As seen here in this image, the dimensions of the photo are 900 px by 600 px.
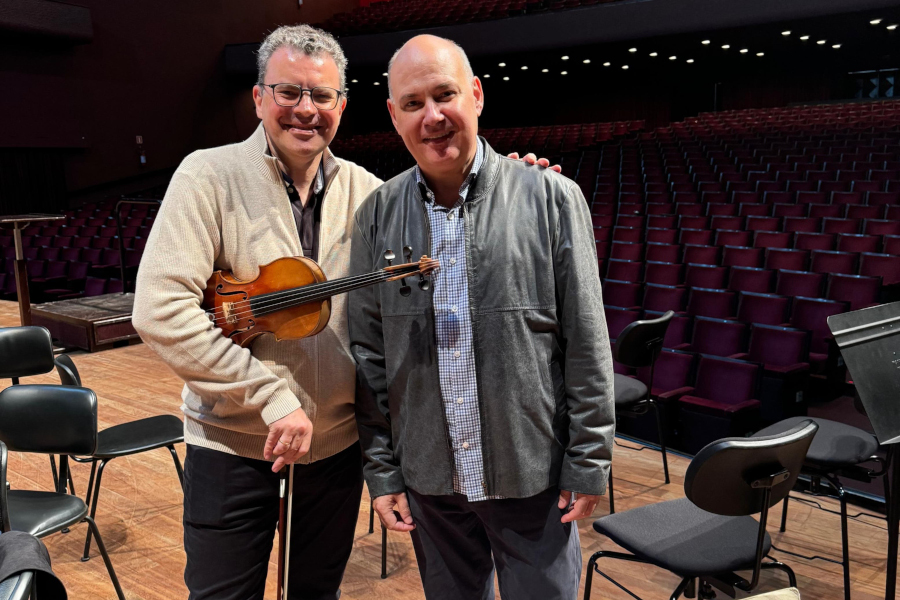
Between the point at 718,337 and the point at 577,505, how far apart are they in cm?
261

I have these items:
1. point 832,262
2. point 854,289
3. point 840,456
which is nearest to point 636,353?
point 840,456

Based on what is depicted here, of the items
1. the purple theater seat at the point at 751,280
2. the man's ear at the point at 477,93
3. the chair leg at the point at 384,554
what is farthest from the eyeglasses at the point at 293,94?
the purple theater seat at the point at 751,280

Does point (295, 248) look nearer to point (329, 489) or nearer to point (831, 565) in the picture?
point (329, 489)

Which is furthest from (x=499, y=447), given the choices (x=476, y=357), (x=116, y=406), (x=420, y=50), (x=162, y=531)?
(x=116, y=406)

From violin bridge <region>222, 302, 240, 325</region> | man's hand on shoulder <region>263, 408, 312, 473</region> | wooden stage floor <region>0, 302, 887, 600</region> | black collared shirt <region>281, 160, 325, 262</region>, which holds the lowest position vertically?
wooden stage floor <region>0, 302, 887, 600</region>

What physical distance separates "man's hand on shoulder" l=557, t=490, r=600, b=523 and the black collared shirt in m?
0.59

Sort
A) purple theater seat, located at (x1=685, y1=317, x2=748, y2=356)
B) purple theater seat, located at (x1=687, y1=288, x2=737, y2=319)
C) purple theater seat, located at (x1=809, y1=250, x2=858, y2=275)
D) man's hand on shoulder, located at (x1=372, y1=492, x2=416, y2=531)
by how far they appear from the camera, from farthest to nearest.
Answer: purple theater seat, located at (x1=809, y1=250, x2=858, y2=275), purple theater seat, located at (x1=687, y1=288, x2=737, y2=319), purple theater seat, located at (x1=685, y1=317, x2=748, y2=356), man's hand on shoulder, located at (x1=372, y1=492, x2=416, y2=531)

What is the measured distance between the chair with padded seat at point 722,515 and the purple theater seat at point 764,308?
2215 mm

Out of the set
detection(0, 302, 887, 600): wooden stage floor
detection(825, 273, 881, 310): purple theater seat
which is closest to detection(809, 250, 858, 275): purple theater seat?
detection(825, 273, 881, 310): purple theater seat

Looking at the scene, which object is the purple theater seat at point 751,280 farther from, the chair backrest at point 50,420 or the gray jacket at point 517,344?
the chair backrest at point 50,420

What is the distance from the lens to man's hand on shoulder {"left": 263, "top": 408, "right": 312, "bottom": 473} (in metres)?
1.09

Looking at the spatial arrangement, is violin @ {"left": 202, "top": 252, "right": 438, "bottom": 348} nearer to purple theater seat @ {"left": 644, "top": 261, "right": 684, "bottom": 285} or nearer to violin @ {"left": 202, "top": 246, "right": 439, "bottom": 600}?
violin @ {"left": 202, "top": 246, "right": 439, "bottom": 600}

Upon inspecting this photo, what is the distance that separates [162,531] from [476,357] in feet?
5.82

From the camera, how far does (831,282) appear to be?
3.92 meters
